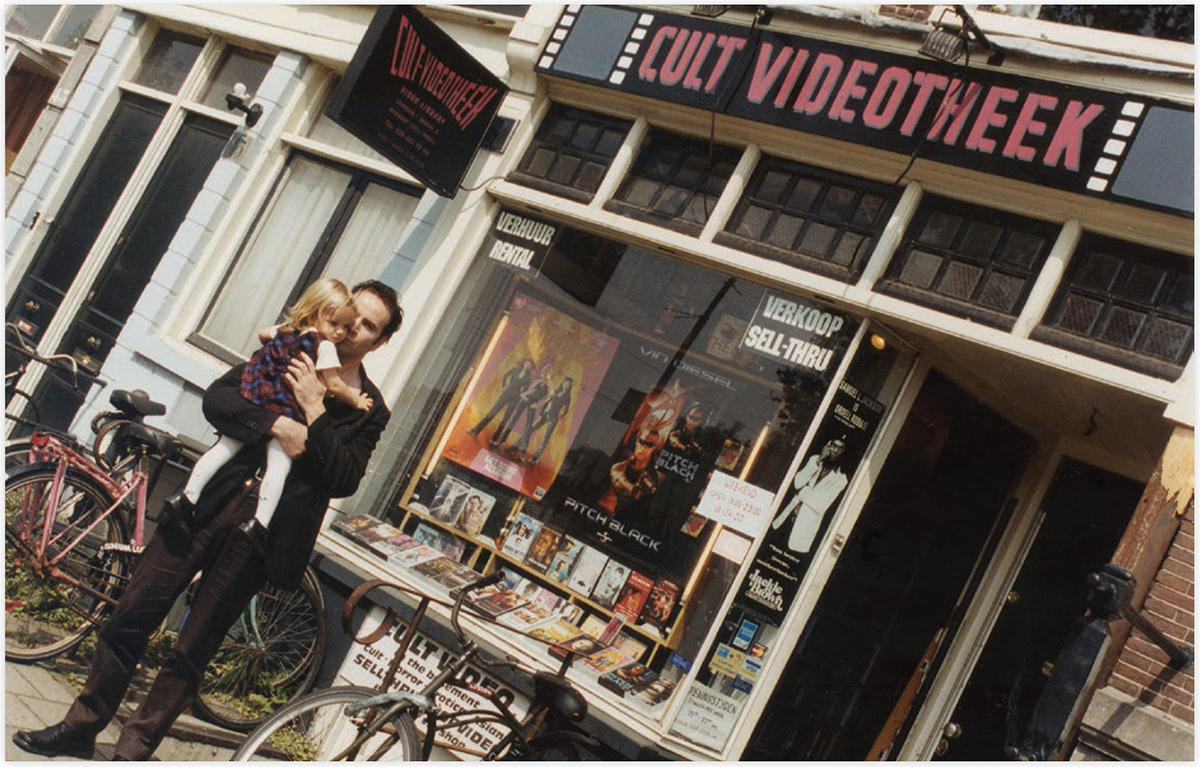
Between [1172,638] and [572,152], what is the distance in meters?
4.41

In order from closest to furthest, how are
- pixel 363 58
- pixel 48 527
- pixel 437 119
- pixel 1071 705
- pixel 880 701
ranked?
pixel 1071 705 < pixel 48 527 < pixel 363 58 < pixel 437 119 < pixel 880 701

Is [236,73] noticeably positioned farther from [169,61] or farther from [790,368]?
[790,368]

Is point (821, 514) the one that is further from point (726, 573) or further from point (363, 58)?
point (363, 58)

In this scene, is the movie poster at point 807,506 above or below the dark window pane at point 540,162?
below

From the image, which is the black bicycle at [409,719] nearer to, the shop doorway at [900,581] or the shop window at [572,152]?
the shop doorway at [900,581]

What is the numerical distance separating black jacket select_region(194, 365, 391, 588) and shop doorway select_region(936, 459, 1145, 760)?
4224 mm

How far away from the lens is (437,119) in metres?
6.01

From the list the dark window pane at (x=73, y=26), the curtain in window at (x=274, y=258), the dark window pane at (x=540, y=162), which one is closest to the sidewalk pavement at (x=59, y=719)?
the curtain in window at (x=274, y=258)

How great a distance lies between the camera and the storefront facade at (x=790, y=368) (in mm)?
4770

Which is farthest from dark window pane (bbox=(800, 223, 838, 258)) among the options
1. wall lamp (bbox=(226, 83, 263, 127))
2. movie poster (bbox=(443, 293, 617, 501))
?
wall lamp (bbox=(226, 83, 263, 127))

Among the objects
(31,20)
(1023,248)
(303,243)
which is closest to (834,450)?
(1023,248)

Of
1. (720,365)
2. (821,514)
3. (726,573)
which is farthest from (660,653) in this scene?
(720,365)

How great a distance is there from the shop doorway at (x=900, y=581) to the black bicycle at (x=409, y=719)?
2.11 m

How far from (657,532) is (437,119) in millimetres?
2972
